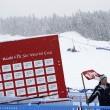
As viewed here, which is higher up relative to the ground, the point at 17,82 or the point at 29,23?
the point at 29,23

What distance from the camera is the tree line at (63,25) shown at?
121312 millimetres

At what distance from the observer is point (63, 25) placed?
5300 inches

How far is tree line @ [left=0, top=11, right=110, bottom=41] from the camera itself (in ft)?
398

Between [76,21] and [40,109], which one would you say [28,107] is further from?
[76,21]

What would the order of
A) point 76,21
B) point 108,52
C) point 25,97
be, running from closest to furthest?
point 25,97 < point 108,52 < point 76,21

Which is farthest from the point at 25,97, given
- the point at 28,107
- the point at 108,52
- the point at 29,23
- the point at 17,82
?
the point at 29,23

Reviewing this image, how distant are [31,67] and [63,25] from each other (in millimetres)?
123075

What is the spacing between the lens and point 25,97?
1169 cm

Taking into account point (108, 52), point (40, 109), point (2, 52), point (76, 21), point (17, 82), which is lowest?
point (40, 109)

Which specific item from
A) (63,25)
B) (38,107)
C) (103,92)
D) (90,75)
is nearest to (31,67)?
(90,75)

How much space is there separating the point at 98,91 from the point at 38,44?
9.52ft

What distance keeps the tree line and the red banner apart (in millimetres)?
100378

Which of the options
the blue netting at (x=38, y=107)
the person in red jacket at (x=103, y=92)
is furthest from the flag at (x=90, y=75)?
the blue netting at (x=38, y=107)

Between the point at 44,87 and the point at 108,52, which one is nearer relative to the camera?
the point at 44,87
